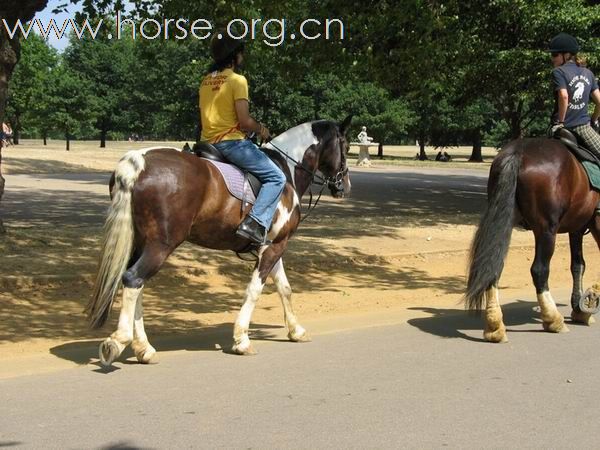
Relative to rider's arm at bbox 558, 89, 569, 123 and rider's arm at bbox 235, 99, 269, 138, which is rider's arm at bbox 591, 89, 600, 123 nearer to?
rider's arm at bbox 558, 89, 569, 123

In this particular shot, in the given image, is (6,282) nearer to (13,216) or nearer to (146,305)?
→ (146,305)

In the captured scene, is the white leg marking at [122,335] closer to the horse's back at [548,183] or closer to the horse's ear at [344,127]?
the horse's ear at [344,127]

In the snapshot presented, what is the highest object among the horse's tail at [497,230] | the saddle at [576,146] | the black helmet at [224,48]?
the black helmet at [224,48]

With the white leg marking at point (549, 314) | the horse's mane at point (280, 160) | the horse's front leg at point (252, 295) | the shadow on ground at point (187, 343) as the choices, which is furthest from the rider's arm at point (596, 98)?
the shadow on ground at point (187, 343)

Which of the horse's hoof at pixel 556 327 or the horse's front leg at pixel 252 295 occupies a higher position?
the horse's front leg at pixel 252 295

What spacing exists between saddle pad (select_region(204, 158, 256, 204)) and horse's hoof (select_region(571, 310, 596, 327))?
383 cm

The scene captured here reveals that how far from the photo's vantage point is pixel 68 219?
56.2 feet

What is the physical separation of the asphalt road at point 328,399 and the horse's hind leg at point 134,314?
0.52 feet

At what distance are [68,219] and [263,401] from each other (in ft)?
39.9

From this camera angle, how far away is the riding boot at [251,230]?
734 cm

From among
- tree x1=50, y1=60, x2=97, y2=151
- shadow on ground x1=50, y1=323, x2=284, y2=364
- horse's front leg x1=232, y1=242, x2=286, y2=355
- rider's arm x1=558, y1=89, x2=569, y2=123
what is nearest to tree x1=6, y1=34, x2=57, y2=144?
tree x1=50, y1=60, x2=97, y2=151

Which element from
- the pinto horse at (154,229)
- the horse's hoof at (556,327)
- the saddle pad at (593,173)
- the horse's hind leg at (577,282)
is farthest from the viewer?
the horse's hind leg at (577,282)

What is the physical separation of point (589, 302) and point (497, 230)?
1.52m

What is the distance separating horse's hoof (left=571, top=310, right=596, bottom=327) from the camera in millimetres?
8901
